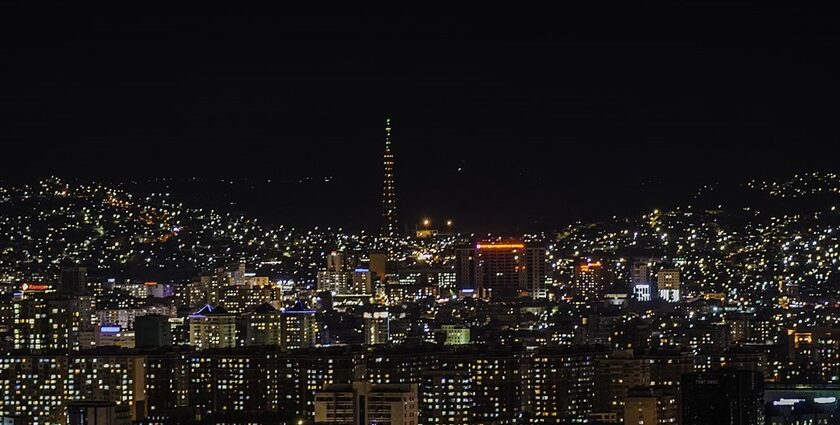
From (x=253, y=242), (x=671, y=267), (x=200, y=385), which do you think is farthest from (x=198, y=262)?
(x=200, y=385)

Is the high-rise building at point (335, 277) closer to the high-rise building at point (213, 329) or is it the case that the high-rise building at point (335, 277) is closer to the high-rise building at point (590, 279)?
the high-rise building at point (590, 279)

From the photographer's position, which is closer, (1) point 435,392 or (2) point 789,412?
(2) point 789,412

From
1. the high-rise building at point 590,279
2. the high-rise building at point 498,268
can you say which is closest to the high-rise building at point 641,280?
the high-rise building at point 590,279

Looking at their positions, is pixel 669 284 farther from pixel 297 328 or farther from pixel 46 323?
pixel 46 323

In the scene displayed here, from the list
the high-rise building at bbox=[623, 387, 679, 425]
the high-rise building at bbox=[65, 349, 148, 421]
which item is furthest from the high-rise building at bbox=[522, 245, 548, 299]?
the high-rise building at bbox=[623, 387, 679, 425]

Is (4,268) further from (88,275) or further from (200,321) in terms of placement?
(200,321)

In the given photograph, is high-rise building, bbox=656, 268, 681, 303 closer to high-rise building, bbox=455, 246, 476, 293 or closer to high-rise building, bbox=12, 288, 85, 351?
high-rise building, bbox=455, 246, 476, 293
